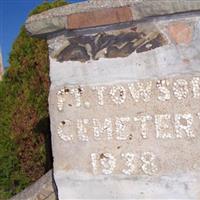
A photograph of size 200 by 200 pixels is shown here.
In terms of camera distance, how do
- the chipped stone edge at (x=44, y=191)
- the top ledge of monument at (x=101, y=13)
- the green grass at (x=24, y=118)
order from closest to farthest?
the top ledge of monument at (x=101, y=13) < the chipped stone edge at (x=44, y=191) < the green grass at (x=24, y=118)

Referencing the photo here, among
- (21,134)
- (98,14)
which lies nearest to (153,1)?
(98,14)

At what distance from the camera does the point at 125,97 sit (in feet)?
9.04

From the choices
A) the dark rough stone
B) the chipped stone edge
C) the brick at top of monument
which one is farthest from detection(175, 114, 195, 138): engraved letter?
the chipped stone edge

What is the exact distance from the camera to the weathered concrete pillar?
8.72ft

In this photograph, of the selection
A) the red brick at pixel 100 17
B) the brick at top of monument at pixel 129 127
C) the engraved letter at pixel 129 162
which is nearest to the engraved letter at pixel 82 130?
the brick at top of monument at pixel 129 127

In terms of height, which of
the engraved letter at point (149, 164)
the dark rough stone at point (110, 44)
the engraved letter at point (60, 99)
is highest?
the dark rough stone at point (110, 44)

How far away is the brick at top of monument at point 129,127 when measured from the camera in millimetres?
2660

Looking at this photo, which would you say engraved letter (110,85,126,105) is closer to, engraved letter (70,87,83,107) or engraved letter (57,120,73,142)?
engraved letter (70,87,83,107)

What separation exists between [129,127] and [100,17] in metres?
0.56

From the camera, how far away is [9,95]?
5.03 metres

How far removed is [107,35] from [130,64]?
7.7 inches

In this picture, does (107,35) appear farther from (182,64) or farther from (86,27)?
(182,64)

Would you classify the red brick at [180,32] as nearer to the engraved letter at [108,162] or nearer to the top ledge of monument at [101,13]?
the top ledge of monument at [101,13]

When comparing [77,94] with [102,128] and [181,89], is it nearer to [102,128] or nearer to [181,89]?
[102,128]
